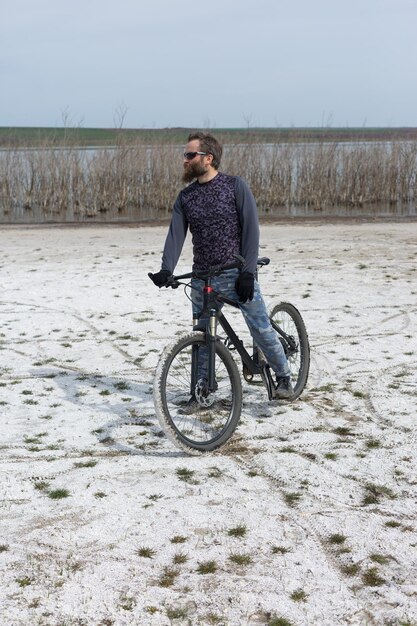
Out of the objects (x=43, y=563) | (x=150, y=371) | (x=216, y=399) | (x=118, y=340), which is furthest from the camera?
(x=118, y=340)

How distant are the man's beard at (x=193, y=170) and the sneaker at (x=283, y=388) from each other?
147 centimetres

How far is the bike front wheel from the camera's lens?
15.2 ft

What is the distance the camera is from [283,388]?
554cm

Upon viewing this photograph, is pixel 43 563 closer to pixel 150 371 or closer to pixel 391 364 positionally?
pixel 150 371

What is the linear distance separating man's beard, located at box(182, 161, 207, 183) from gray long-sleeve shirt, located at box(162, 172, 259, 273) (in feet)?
0.25

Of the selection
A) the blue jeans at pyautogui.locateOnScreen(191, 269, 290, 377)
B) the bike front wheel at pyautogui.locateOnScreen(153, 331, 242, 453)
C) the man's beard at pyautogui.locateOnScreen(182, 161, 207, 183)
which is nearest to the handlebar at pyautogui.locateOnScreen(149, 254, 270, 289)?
the blue jeans at pyautogui.locateOnScreen(191, 269, 290, 377)

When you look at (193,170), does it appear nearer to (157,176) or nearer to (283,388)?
(283,388)

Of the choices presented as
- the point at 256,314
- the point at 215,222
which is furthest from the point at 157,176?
the point at 215,222

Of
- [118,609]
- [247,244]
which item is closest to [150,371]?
[247,244]

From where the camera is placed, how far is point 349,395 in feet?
19.6

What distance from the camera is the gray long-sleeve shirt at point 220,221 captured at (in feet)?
15.9

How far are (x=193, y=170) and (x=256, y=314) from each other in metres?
0.95

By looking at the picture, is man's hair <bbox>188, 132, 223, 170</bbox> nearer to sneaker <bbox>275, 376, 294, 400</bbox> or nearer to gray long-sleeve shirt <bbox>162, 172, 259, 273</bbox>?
gray long-sleeve shirt <bbox>162, 172, 259, 273</bbox>

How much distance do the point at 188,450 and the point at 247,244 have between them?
121cm
